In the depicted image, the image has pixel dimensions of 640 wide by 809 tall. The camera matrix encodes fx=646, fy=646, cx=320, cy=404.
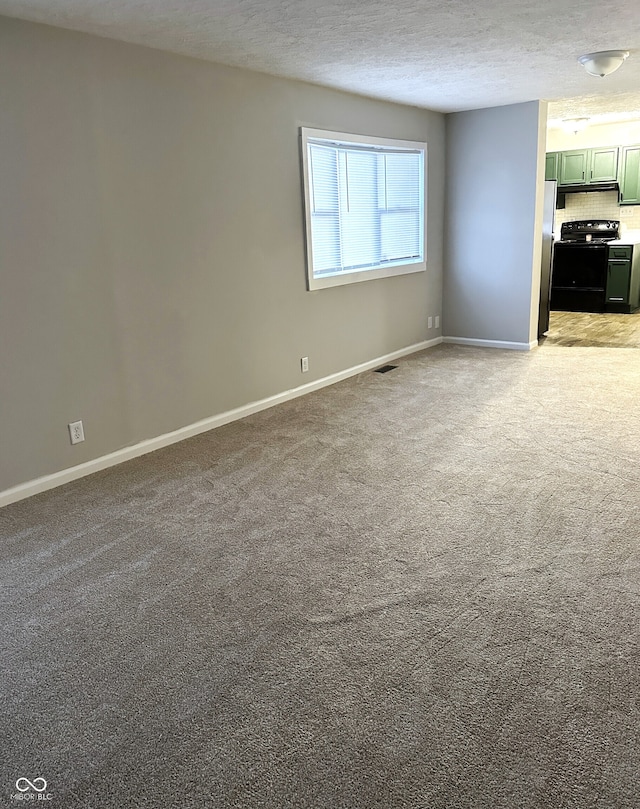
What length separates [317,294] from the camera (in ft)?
17.0

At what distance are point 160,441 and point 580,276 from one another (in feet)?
21.4

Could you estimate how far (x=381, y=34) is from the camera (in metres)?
3.49

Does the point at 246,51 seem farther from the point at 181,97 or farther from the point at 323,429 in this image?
the point at 323,429

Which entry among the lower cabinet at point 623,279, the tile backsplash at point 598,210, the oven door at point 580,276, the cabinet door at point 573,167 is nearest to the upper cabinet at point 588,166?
the cabinet door at point 573,167

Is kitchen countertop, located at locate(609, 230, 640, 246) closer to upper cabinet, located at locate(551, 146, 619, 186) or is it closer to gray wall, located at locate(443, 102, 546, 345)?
upper cabinet, located at locate(551, 146, 619, 186)

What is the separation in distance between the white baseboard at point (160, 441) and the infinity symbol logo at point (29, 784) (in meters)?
1.91

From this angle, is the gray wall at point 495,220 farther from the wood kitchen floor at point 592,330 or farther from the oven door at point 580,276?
the oven door at point 580,276

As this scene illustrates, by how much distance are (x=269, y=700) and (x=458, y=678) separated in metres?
0.57

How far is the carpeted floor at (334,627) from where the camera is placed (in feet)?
5.41

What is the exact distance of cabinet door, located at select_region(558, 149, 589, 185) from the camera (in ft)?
27.9

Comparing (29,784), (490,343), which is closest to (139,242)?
(29,784)

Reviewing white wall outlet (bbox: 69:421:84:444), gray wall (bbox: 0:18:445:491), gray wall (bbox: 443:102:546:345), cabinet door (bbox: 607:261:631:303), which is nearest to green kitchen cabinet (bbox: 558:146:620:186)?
cabinet door (bbox: 607:261:631:303)

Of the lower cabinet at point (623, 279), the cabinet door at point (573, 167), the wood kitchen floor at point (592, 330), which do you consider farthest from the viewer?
the cabinet door at point (573, 167)

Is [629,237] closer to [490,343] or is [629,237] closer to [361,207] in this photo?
[490,343]
